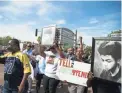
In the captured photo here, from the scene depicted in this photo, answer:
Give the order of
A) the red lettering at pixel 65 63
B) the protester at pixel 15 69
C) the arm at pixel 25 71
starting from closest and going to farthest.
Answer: the arm at pixel 25 71, the protester at pixel 15 69, the red lettering at pixel 65 63

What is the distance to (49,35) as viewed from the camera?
9.12 meters

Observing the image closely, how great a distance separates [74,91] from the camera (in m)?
6.47

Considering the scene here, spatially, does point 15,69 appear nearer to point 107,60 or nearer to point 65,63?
point 107,60

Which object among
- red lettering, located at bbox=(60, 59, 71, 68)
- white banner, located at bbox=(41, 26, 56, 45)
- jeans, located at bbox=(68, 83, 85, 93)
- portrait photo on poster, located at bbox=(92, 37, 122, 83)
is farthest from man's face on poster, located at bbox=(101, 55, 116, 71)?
white banner, located at bbox=(41, 26, 56, 45)

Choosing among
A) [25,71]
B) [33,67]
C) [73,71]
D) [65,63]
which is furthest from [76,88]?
[33,67]

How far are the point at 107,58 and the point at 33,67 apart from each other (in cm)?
458

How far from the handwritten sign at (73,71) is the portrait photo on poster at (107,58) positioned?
1.83 meters

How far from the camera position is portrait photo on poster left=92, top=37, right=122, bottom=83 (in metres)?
3.87

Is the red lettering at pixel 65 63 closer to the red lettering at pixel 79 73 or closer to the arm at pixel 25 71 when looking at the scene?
the red lettering at pixel 79 73

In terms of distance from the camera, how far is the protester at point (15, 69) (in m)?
4.89

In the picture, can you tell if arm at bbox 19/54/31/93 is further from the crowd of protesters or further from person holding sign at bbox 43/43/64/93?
person holding sign at bbox 43/43/64/93

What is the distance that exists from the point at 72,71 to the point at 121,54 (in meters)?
2.90

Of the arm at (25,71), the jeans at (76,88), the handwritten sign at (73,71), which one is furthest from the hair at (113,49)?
the jeans at (76,88)

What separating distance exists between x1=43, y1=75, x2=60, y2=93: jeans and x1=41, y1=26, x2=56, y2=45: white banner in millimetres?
2322
